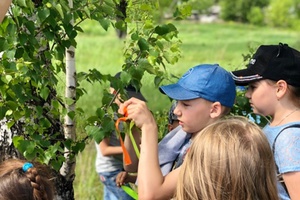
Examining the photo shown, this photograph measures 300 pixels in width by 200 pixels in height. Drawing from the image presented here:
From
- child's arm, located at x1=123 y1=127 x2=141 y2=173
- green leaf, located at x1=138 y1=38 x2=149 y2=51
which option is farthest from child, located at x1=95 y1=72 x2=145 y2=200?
green leaf, located at x1=138 y1=38 x2=149 y2=51

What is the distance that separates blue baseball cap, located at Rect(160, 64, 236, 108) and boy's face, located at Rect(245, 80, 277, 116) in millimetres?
106

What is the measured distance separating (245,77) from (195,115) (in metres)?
0.27

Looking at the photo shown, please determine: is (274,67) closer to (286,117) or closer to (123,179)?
(286,117)

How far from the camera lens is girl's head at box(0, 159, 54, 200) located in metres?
2.49

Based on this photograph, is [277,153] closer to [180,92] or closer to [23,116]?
[180,92]

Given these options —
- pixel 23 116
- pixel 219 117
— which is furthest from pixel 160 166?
pixel 23 116

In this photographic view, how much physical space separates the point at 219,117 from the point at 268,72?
11.1 inches

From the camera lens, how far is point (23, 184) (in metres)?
2.51

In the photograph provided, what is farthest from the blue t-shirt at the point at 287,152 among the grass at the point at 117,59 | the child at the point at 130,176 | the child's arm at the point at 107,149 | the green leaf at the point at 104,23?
the child's arm at the point at 107,149

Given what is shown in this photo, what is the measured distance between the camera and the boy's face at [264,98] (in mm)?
3078

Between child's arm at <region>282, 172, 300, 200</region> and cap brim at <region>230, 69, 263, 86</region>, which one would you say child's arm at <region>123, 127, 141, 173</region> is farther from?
child's arm at <region>282, 172, 300, 200</region>

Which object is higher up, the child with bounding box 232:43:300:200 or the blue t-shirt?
the child with bounding box 232:43:300:200

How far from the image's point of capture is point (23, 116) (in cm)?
351

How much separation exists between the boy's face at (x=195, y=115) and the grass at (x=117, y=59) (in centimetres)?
98
